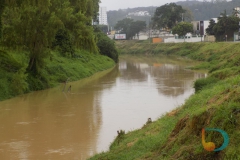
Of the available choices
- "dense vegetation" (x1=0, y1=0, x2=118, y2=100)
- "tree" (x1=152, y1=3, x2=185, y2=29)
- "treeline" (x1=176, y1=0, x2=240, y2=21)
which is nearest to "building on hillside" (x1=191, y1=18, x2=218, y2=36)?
"tree" (x1=152, y1=3, x2=185, y2=29)

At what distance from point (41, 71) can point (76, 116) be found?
10.3 meters

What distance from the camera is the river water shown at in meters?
13.4

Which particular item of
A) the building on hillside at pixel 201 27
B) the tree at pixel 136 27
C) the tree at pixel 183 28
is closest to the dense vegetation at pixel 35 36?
the tree at pixel 183 28

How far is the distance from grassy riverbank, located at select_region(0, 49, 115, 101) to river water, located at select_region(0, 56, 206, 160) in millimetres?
663

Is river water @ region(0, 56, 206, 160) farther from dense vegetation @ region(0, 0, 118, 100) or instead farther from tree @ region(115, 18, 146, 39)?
tree @ region(115, 18, 146, 39)

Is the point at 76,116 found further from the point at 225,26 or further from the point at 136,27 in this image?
the point at 136,27

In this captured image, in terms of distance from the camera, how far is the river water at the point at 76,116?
13430 mm

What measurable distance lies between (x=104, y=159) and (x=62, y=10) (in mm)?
18398

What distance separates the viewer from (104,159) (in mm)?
9555

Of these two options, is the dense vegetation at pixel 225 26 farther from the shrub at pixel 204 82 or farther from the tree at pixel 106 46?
the shrub at pixel 204 82

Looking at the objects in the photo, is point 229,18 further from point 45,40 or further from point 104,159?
point 104,159

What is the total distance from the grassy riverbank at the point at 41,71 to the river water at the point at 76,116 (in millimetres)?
663

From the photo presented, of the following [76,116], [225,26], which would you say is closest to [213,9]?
[225,26]

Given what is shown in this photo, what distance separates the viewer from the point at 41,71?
2845cm
